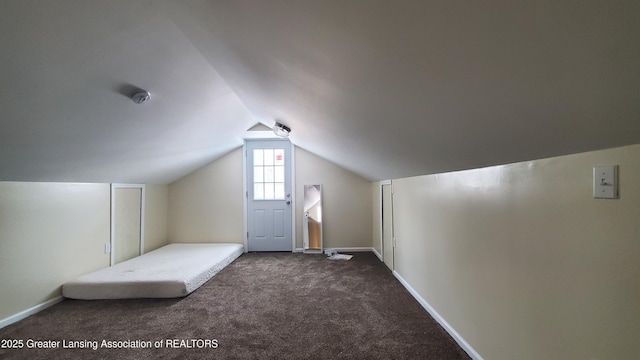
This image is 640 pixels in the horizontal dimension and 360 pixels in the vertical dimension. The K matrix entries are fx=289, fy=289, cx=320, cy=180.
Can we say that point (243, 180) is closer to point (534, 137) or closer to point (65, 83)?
point (65, 83)

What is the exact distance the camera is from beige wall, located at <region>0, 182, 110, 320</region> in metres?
2.39

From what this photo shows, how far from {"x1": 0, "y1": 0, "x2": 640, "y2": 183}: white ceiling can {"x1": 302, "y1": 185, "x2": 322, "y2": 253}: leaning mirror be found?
2.27 m

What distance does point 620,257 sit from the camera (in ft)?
2.84

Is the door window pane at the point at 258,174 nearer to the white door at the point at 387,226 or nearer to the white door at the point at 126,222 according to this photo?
the white door at the point at 126,222

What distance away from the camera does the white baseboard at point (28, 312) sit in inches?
91.1

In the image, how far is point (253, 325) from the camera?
7.47 feet

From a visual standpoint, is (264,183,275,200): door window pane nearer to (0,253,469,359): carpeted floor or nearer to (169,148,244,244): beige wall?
(169,148,244,244): beige wall

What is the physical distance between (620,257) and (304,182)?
4.20 meters

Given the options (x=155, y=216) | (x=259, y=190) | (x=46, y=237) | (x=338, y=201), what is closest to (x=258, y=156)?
(x=259, y=190)

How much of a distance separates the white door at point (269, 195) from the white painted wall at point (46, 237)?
2006 mm

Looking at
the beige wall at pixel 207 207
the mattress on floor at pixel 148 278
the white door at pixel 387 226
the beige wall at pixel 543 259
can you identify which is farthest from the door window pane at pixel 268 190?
the beige wall at pixel 543 259

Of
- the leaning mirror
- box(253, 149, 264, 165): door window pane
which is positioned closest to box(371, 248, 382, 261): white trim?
the leaning mirror

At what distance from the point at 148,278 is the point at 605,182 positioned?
345 cm

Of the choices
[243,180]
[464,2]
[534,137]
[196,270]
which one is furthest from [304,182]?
[464,2]
